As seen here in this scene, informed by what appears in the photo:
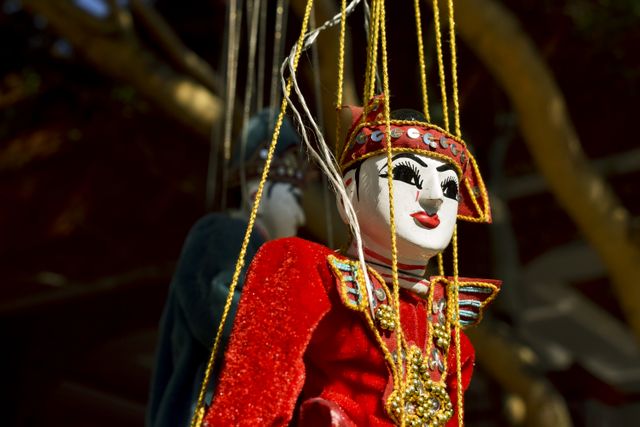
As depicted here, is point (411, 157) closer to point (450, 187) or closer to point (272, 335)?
→ point (450, 187)

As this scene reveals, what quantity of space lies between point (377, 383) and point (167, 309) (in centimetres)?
72

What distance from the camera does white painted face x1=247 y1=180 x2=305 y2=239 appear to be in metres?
2.25

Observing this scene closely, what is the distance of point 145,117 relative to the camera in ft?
15.3

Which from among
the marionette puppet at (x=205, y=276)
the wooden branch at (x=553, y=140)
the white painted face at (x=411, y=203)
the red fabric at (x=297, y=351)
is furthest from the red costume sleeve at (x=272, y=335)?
the wooden branch at (x=553, y=140)

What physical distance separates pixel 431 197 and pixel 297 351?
31 centimetres

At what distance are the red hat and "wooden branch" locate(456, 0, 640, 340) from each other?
174cm

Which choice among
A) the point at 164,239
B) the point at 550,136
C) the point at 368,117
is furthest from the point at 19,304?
the point at 368,117

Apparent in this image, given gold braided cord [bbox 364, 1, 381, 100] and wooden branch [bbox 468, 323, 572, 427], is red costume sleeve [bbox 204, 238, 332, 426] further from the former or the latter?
wooden branch [bbox 468, 323, 572, 427]

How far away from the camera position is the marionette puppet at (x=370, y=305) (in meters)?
1.55

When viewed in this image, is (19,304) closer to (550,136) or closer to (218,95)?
(218,95)

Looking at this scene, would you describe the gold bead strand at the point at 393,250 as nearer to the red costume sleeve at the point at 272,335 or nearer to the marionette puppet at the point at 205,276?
the red costume sleeve at the point at 272,335

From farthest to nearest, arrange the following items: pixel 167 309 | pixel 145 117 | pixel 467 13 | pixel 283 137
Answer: pixel 145 117 < pixel 467 13 < pixel 283 137 < pixel 167 309

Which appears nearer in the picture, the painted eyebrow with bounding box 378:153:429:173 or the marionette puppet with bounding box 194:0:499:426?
the marionette puppet with bounding box 194:0:499:426

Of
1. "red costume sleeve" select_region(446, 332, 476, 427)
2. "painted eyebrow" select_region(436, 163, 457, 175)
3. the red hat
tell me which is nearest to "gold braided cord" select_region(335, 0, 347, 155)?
the red hat
